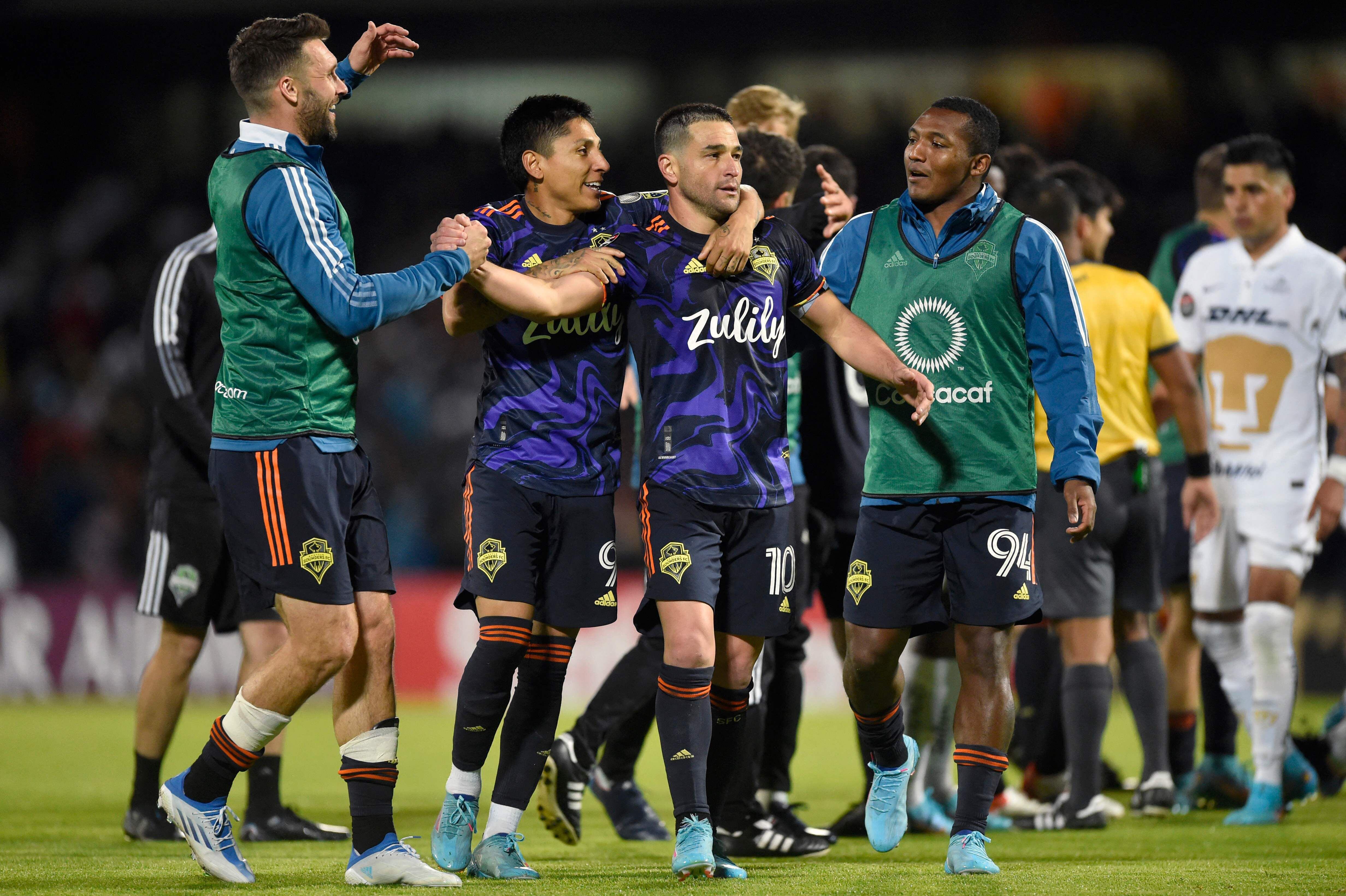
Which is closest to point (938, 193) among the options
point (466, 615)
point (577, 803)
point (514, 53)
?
point (577, 803)

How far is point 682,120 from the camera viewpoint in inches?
183

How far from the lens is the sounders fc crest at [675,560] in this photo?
14.4 ft

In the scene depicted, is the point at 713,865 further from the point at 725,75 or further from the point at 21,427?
the point at 725,75

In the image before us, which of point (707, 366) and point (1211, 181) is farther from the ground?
point (1211, 181)

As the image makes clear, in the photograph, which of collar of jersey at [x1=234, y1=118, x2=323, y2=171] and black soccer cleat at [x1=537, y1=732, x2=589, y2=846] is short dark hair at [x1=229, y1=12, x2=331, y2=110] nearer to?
collar of jersey at [x1=234, y1=118, x2=323, y2=171]

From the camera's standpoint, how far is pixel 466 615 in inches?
505

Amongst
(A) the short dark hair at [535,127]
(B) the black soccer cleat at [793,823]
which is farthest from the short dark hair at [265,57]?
(B) the black soccer cleat at [793,823]

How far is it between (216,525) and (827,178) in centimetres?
284

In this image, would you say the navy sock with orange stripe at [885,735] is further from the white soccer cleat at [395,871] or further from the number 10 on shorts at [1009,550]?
the white soccer cleat at [395,871]

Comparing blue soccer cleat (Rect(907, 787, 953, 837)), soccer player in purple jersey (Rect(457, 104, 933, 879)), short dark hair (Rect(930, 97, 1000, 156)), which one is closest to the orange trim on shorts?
soccer player in purple jersey (Rect(457, 104, 933, 879))

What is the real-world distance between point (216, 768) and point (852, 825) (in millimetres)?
2764

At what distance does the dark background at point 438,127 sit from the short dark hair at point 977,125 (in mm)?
10780

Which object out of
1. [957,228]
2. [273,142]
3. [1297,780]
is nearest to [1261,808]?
[1297,780]

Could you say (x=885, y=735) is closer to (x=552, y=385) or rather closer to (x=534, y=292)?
(x=552, y=385)
